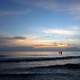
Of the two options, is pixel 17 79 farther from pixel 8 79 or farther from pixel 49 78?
pixel 49 78

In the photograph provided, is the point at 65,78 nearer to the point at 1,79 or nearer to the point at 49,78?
the point at 49,78

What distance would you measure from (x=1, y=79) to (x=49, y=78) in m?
4.67

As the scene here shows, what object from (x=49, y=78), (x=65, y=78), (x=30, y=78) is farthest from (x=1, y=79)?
(x=65, y=78)

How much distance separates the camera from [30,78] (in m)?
21.1

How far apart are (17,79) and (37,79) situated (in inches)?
77.3

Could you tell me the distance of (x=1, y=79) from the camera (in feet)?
67.5

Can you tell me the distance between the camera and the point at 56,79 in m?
20.2

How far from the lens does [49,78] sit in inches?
822

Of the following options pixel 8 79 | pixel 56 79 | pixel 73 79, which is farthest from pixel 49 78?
pixel 8 79

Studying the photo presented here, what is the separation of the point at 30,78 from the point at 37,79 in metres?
0.91

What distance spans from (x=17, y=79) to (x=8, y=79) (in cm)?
88

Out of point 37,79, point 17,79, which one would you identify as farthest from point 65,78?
point 17,79

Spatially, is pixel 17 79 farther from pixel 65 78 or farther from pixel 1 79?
pixel 65 78

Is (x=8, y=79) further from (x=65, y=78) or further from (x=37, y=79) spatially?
(x=65, y=78)
